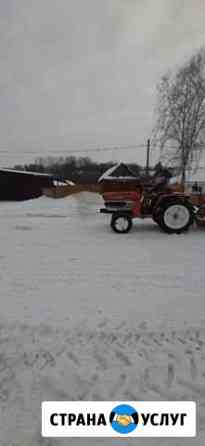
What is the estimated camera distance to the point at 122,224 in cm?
711

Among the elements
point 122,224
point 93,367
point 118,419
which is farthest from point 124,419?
point 122,224

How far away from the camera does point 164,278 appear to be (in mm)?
3953

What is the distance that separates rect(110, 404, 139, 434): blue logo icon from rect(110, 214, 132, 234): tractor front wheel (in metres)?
5.39

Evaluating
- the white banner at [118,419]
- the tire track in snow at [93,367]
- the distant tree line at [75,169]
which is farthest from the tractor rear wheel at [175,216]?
the distant tree line at [75,169]

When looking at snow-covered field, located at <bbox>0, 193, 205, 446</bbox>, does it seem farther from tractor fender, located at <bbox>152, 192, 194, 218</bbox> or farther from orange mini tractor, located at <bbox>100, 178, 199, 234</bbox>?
tractor fender, located at <bbox>152, 192, 194, 218</bbox>

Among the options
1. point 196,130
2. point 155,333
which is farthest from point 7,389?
point 196,130

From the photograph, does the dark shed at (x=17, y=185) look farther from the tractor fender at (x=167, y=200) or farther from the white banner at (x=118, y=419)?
the white banner at (x=118, y=419)

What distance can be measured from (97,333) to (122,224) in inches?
184

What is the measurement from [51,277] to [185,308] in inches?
80.6

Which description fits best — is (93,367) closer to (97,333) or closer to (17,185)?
(97,333)

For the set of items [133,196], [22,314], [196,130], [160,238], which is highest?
[196,130]

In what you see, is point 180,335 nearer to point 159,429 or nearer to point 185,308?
point 185,308

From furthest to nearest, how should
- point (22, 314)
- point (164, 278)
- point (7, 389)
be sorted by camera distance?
point (164, 278) < point (22, 314) < point (7, 389)

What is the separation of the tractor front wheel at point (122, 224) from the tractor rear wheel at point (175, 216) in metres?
0.86
